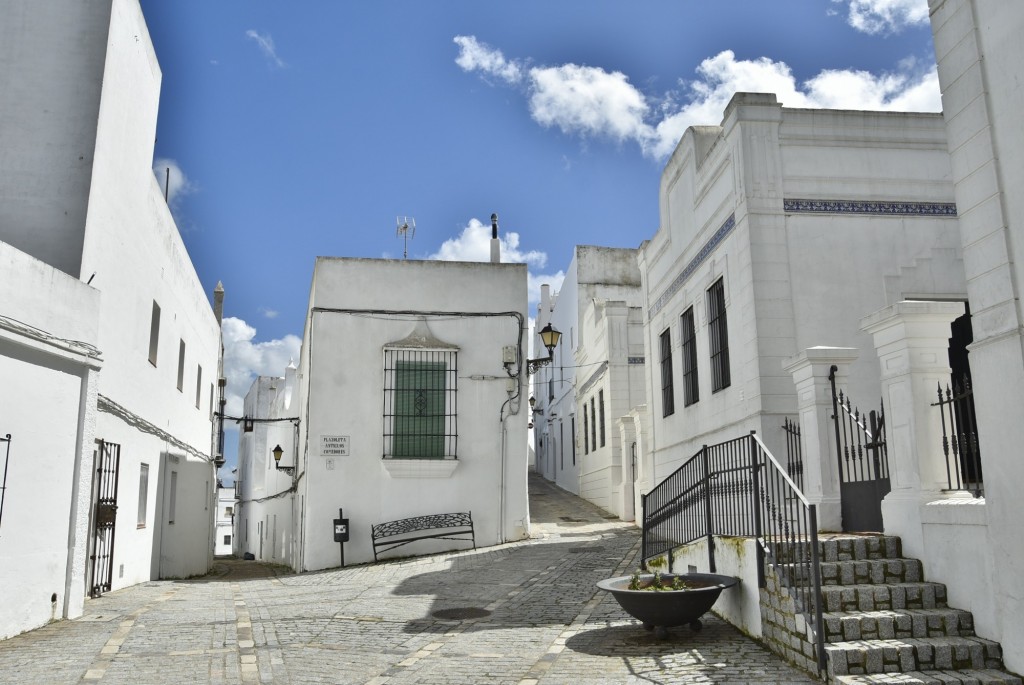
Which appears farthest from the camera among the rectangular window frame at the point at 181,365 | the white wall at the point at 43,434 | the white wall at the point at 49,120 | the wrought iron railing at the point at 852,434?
the rectangular window frame at the point at 181,365

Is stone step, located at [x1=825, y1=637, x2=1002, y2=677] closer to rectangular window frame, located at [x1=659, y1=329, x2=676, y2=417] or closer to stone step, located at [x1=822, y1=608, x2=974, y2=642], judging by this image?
stone step, located at [x1=822, y1=608, x2=974, y2=642]

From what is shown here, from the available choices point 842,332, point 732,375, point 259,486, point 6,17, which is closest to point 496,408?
point 732,375

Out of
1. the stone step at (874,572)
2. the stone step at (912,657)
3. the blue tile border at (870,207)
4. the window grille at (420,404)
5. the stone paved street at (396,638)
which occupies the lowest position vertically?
the stone paved street at (396,638)

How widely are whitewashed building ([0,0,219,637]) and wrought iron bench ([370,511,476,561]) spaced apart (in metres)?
3.95

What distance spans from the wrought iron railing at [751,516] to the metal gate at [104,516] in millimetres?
7117

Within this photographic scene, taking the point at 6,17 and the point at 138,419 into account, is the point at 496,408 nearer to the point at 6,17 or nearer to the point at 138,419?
the point at 138,419

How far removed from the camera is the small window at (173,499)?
16239mm

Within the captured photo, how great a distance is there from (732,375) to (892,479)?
5094 mm

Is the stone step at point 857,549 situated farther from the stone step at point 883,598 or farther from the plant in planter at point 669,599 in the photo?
the plant in planter at point 669,599

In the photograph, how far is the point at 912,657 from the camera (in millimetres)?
5641

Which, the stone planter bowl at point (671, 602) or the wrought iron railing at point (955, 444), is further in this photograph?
the stone planter bowl at point (671, 602)

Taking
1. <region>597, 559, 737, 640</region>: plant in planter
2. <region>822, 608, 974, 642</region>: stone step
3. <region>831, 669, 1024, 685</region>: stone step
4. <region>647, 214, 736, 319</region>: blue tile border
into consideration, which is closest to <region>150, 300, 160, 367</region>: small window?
<region>647, 214, 736, 319</region>: blue tile border

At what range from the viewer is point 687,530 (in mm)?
9273

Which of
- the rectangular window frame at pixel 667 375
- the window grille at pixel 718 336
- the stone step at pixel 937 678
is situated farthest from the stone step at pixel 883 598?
the rectangular window frame at pixel 667 375
